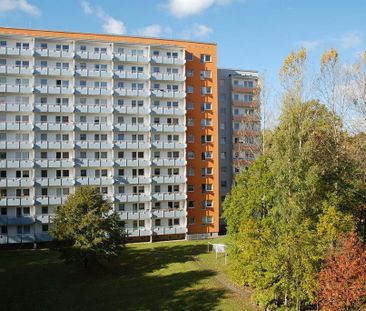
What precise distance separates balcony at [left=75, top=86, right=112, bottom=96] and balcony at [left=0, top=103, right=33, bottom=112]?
23.0 feet

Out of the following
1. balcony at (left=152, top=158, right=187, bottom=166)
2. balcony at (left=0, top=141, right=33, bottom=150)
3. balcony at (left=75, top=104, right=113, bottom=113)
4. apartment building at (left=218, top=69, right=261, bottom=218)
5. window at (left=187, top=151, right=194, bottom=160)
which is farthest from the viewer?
apartment building at (left=218, top=69, right=261, bottom=218)

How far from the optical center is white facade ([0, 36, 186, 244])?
51.4 meters

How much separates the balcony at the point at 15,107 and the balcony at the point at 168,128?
58.9 feet

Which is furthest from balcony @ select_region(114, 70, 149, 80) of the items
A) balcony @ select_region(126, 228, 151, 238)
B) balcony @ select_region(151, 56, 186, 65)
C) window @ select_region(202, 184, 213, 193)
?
balcony @ select_region(126, 228, 151, 238)

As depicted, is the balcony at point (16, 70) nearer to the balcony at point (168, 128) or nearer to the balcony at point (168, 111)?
the balcony at point (168, 111)

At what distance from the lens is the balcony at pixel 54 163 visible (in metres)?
52.0

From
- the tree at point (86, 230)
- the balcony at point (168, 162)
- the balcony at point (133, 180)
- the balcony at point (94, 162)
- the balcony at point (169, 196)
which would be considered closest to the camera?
the tree at point (86, 230)

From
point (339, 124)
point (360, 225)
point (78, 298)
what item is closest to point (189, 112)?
point (339, 124)

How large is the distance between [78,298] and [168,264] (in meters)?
12.3

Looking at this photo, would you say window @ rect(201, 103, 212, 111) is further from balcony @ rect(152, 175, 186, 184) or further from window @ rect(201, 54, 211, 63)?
balcony @ rect(152, 175, 186, 184)

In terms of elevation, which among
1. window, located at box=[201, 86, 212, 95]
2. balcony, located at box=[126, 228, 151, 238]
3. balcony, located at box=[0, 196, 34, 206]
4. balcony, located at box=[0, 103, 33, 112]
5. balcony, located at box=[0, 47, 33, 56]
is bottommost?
balcony, located at box=[126, 228, 151, 238]

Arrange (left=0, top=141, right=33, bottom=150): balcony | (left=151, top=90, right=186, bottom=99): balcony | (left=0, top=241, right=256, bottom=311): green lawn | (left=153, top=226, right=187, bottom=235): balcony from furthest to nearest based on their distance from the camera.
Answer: (left=151, top=90, right=186, bottom=99): balcony, (left=153, top=226, right=187, bottom=235): balcony, (left=0, top=141, right=33, bottom=150): balcony, (left=0, top=241, right=256, bottom=311): green lawn

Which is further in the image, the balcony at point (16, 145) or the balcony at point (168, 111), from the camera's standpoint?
the balcony at point (168, 111)

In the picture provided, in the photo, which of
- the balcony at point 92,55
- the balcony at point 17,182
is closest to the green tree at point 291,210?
the balcony at point 17,182
